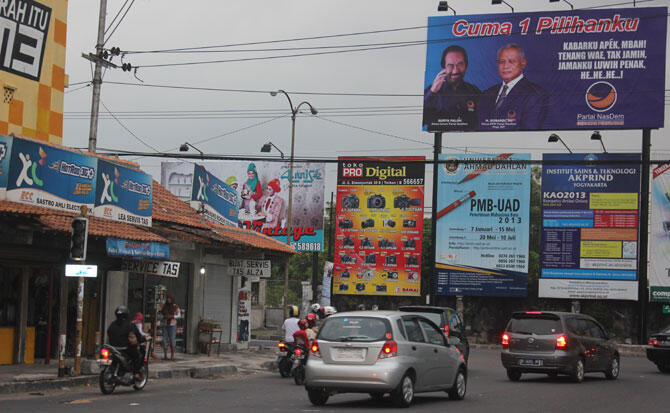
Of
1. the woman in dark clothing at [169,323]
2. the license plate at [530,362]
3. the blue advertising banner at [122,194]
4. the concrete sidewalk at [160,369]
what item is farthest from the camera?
the woman in dark clothing at [169,323]

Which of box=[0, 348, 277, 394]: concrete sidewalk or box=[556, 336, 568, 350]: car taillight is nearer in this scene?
box=[0, 348, 277, 394]: concrete sidewalk

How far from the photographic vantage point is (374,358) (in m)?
14.6

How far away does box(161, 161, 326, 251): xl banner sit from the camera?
174 feet

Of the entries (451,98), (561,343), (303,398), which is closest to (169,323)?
(303,398)

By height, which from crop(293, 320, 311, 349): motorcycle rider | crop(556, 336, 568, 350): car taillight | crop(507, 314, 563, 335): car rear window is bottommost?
crop(293, 320, 311, 349): motorcycle rider

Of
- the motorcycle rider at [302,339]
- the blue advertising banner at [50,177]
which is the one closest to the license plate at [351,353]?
the motorcycle rider at [302,339]

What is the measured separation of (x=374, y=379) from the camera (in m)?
14.5

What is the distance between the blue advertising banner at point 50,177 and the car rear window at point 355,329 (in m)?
7.45

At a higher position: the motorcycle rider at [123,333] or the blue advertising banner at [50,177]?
the blue advertising banner at [50,177]

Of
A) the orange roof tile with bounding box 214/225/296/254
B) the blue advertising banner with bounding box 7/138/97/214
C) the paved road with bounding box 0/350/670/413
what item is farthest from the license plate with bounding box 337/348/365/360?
the orange roof tile with bounding box 214/225/296/254

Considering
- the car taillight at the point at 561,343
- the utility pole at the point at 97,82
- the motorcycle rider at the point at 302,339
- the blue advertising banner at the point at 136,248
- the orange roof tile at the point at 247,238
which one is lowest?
the motorcycle rider at the point at 302,339

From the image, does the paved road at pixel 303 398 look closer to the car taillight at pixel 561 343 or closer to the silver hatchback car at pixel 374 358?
the silver hatchback car at pixel 374 358

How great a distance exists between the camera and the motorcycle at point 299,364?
68.0ft

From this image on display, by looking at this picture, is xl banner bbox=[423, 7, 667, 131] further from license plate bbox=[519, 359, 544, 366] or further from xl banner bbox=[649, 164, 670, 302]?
license plate bbox=[519, 359, 544, 366]
